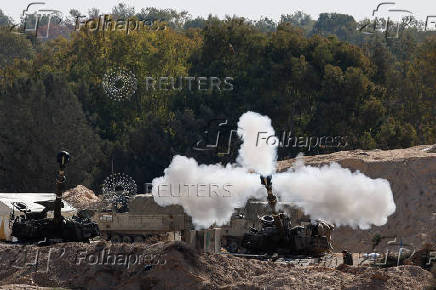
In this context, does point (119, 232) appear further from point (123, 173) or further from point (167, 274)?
point (123, 173)

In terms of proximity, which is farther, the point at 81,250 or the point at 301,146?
the point at 301,146

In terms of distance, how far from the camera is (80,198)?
70.0 metres

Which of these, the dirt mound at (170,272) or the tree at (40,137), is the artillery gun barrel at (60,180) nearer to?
the dirt mound at (170,272)

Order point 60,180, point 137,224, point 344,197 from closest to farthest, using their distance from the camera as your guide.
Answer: point 344,197 → point 60,180 → point 137,224

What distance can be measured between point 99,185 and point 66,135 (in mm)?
5521

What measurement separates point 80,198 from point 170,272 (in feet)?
123

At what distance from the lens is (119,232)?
48656 mm

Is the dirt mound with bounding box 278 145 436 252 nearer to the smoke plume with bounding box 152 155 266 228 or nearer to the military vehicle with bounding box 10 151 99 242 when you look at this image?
the smoke plume with bounding box 152 155 266 228

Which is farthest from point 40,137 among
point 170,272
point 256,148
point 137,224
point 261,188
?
point 170,272

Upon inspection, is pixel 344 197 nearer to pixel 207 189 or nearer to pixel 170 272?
pixel 207 189

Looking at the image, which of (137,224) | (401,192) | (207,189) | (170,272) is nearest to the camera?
(170,272)

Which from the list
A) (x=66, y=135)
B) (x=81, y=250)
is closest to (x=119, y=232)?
(x=81, y=250)

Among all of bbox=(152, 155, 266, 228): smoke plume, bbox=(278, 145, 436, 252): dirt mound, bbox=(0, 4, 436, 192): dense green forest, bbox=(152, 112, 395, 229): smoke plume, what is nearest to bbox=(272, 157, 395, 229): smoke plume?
bbox=(152, 112, 395, 229): smoke plume

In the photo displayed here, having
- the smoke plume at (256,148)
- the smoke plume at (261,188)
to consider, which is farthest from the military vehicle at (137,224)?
the smoke plume at (256,148)
